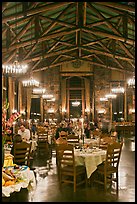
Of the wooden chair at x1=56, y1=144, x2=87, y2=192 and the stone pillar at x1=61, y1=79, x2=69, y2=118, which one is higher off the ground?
the stone pillar at x1=61, y1=79, x2=69, y2=118

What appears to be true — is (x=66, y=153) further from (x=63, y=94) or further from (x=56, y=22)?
(x=63, y=94)

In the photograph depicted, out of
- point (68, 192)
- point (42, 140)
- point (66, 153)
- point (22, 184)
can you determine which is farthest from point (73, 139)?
point (22, 184)

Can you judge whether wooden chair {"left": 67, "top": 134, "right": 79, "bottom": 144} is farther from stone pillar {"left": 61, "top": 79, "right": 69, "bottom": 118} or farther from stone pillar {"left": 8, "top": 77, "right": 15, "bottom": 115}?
stone pillar {"left": 61, "top": 79, "right": 69, "bottom": 118}

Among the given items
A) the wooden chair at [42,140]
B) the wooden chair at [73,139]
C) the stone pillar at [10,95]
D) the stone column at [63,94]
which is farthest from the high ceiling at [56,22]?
the stone column at [63,94]

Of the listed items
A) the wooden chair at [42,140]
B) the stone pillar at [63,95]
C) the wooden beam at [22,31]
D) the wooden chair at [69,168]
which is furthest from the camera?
the stone pillar at [63,95]

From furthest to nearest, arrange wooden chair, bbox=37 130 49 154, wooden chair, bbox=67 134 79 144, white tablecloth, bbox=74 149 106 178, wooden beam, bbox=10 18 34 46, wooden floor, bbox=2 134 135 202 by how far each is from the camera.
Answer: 1. wooden chair, bbox=37 130 49 154
2. wooden beam, bbox=10 18 34 46
3. wooden chair, bbox=67 134 79 144
4. white tablecloth, bbox=74 149 106 178
5. wooden floor, bbox=2 134 135 202

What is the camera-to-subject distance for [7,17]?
838 cm

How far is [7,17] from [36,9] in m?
0.98

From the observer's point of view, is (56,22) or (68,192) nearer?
(68,192)

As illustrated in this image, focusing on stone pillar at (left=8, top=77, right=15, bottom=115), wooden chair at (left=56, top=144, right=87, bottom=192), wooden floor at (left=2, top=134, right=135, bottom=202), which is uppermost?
stone pillar at (left=8, top=77, right=15, bottom=115)

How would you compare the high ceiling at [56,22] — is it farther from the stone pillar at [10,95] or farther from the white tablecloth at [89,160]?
the white tablecloth at [89,160]

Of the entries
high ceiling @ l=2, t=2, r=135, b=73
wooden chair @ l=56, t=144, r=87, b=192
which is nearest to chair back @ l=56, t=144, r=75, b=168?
wooden chair @ l=56, t=144, r=87, b=192

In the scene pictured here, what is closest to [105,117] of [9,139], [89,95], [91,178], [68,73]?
[89,95]

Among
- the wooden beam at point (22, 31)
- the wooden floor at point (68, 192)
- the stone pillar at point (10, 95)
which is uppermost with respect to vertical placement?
Answer: the wooden beam at point (22, 31)
